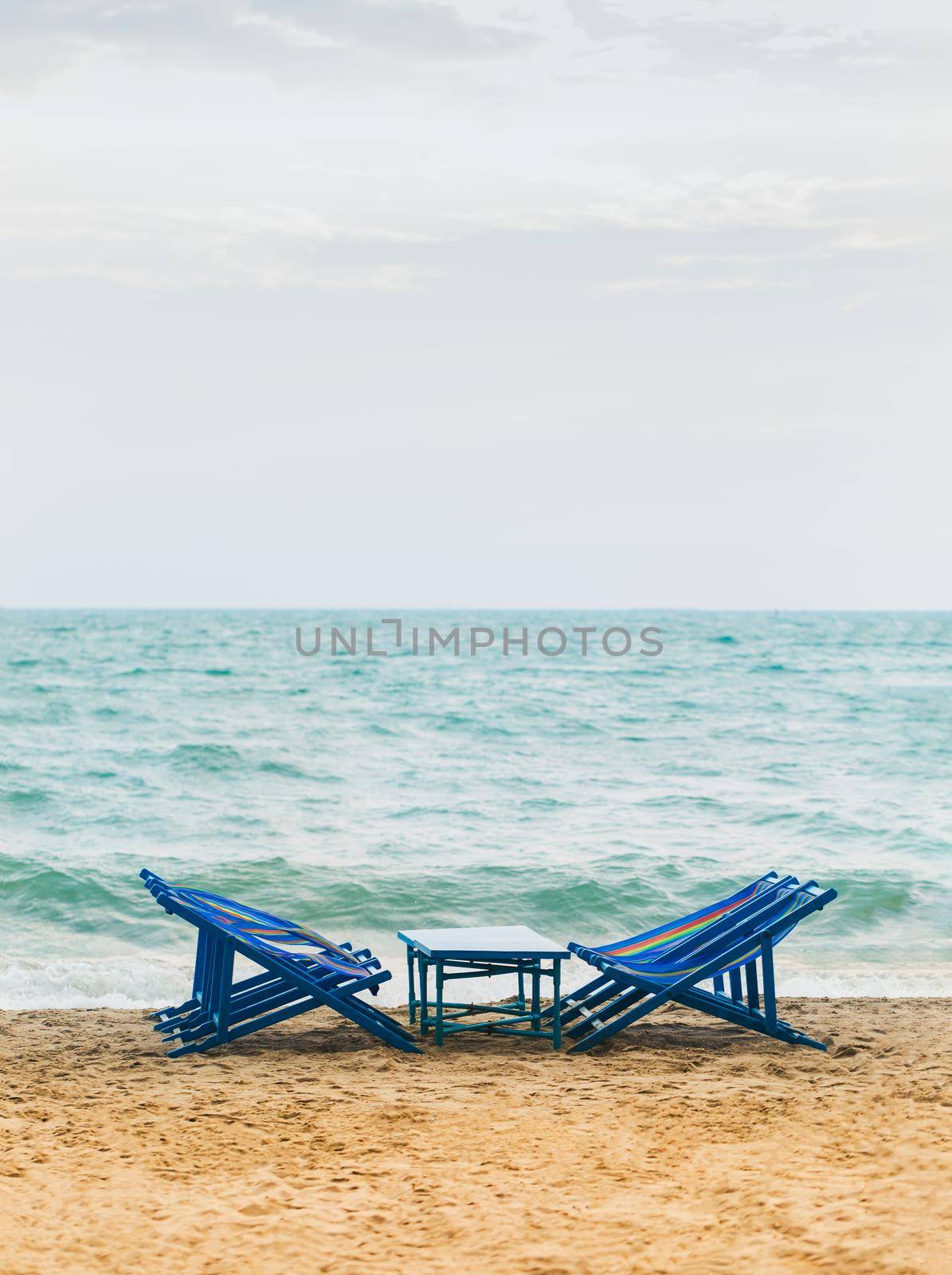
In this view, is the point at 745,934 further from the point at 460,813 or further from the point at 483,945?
the point at 460,813

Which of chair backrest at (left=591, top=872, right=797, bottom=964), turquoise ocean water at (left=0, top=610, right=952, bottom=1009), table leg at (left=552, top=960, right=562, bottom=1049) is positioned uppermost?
chair backrest at (left=591, top=872, right=797, bottom=964)

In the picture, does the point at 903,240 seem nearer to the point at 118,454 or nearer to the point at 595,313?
the point at 595,313

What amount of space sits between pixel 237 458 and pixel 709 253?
2325 cm

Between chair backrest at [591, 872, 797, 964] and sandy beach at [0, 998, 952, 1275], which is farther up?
chair backrest at [591, 872, 797, 964]

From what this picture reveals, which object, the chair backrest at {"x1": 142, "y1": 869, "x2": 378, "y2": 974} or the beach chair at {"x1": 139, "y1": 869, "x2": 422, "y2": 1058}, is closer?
the beach chair at {"x1": 139, "y1": 869, "x2": 422, "y2": 1058}

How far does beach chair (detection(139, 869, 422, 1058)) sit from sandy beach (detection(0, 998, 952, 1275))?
146 millimetres

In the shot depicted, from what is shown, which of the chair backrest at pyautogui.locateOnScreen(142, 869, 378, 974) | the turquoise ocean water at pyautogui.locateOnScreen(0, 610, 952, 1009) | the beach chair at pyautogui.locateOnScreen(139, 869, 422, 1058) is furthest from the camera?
the turquoise ocean water at pyautogui.locateOnScreen(0, 610, 952, 1009)

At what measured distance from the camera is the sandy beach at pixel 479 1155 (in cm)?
334

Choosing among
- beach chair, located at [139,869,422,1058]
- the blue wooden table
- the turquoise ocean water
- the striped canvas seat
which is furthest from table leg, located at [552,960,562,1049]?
the turquoise ocean water

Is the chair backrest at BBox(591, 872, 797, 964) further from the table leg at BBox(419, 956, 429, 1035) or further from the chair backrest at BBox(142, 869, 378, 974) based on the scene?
the chair backrest at BBox(142, 869, 378, 974)

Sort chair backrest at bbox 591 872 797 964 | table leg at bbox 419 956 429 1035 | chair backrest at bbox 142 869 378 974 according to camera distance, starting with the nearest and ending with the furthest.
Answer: chair backrest at bbox 142 869 378 974, table leg at bbox 419 956 429 1035, chair backrest at bbox 591 872 797 964

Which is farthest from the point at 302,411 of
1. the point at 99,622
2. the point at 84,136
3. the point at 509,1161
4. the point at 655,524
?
the point at 509,1161

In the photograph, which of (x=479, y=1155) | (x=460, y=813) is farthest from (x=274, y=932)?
(x=460, y=813)

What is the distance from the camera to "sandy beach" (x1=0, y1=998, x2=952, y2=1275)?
3336 millimetres
